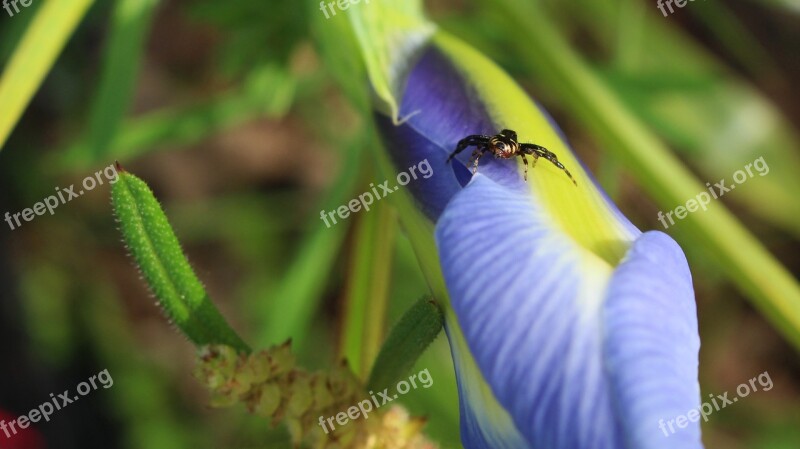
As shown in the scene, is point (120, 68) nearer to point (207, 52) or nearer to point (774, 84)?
point (207, 52)

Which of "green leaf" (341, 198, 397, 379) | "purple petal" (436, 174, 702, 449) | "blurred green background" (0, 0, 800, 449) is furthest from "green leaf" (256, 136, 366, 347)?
"purple petal" (436, 174, 702, 449)

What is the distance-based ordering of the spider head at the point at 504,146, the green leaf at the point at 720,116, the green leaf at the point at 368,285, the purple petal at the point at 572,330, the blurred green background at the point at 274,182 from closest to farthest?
1. the purple petal at the point at 572,330
2. the spider head at the point at 504,146
3. the green leaf at the point at 368,285
4. the blurred green background at the point at 274,182
5. the green leaf at the point at 720,116

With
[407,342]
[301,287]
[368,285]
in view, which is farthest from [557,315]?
[301,287]

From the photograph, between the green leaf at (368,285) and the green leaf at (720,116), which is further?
the green leaf at (720,116)

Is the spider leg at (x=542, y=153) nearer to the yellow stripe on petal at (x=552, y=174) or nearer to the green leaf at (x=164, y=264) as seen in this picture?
the yellow stripe on petal at (x=552, y=174)

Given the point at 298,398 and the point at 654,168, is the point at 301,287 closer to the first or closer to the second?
the point at 654,168

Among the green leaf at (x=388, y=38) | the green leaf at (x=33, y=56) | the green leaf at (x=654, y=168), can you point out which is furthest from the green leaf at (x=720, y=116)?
the green leaf at (x=33, y=56)
